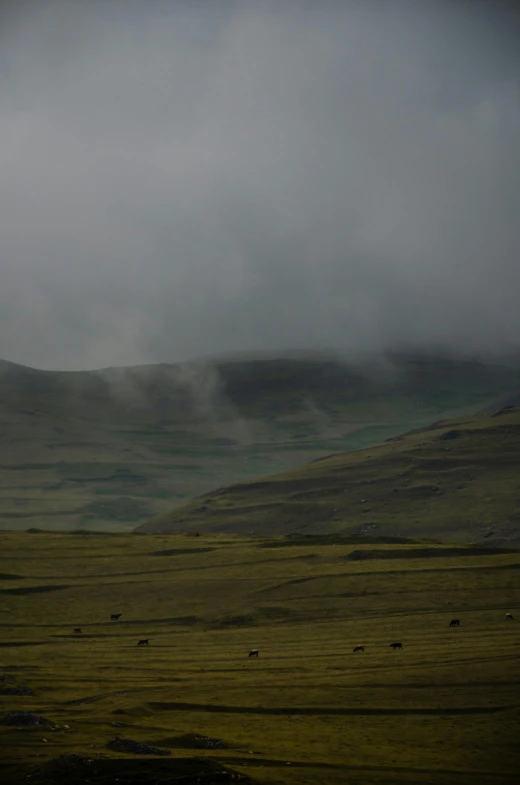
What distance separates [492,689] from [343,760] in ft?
61.4

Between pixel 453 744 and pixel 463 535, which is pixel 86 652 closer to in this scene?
pixel 453 744

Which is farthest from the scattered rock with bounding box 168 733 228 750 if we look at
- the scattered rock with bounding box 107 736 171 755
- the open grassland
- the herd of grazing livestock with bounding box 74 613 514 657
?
the herd of grazing livestock with bounding box 74 613 514 657

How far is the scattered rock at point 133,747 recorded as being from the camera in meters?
55.3

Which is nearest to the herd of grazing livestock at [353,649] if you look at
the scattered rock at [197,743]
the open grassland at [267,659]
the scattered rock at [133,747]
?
the open grassland at [267,659]

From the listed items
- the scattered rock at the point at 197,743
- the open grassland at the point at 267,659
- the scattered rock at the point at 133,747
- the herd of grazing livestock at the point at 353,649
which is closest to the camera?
the scattered rock at the point at 133,747

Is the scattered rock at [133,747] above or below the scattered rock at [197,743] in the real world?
above

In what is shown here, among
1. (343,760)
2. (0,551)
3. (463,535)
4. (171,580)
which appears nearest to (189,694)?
(343,760)

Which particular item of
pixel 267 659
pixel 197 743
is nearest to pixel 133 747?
pixel 197 743

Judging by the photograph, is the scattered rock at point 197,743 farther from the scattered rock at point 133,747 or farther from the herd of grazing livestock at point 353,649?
the herd of grazing livestock at point 353,649

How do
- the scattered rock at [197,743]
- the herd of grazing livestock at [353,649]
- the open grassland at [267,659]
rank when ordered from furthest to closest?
the herd of grazing livestock at [353,649]
the scattered rock at [197,743]
the open grassland at [267,659]

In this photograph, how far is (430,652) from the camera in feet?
279

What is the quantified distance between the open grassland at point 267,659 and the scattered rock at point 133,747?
689 mm

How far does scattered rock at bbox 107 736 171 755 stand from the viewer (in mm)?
55281

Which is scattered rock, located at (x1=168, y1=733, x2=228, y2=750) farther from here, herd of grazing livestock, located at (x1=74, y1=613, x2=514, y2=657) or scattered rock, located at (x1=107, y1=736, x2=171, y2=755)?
herd of grazing livestock, located at (x1=74, y1=613, x2=514, y2=657)
